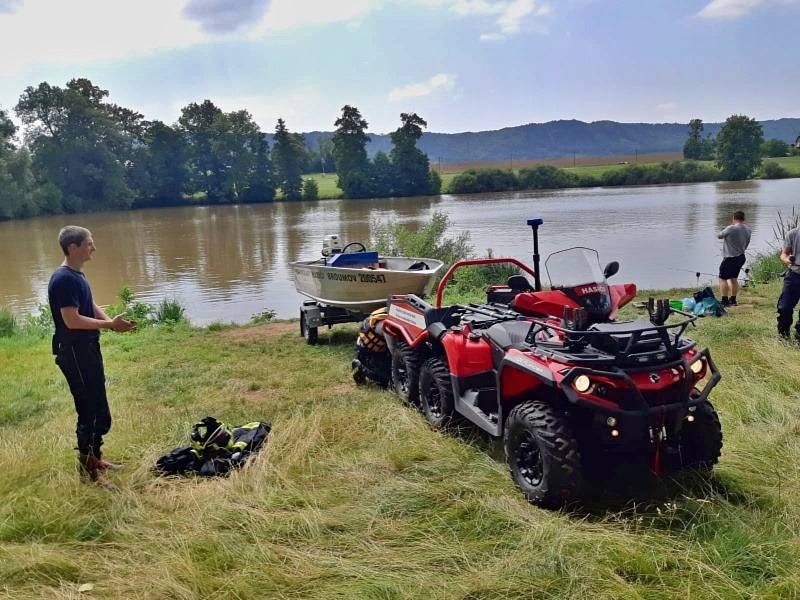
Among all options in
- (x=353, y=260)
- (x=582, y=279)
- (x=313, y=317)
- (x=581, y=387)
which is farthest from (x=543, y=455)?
(x=353, y=260)

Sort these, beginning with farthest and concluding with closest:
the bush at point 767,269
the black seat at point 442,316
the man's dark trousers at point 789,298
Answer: the bush at point 767,269
the man's dark trousers at point 789,298
the black seat at point 442,316

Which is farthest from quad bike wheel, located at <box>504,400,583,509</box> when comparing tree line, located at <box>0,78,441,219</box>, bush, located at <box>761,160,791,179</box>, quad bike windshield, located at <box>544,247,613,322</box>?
bush, located at <box>761,160,791,179</box>

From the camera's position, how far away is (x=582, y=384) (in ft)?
10.7

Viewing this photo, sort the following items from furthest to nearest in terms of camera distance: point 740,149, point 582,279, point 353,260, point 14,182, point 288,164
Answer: point 288,164, point 740,149, point 14,182, point 353,260, point 582,279

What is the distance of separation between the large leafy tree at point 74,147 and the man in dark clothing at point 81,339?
62423mm

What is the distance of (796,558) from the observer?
109 inches

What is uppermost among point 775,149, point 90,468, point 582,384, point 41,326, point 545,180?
point 775,149

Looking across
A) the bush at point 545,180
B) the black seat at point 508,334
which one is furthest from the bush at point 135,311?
the bush at point 545,180

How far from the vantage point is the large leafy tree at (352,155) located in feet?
229

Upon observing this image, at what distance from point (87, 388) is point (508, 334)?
108 inches

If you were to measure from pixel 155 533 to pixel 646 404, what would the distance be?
2679mm

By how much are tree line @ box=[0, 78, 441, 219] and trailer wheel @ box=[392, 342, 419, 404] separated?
57717 mm

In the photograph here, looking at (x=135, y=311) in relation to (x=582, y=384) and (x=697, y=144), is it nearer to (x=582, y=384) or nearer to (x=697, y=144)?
(x=582, y=384)

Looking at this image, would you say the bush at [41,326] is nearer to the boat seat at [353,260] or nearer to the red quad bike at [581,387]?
the boat seat at [353,260]
